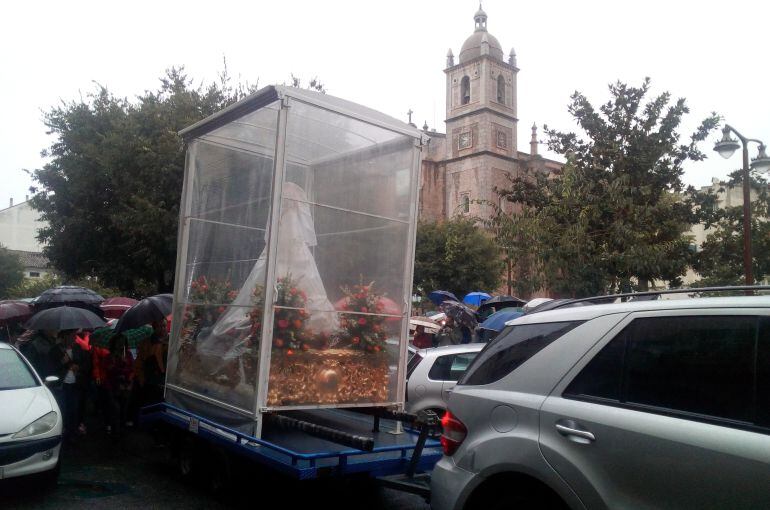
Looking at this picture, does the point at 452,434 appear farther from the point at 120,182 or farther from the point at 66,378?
the point at 120,182

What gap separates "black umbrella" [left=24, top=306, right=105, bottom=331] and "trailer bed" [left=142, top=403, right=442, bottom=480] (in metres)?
2.72

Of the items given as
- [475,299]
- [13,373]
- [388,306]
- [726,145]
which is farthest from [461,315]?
[13,373]

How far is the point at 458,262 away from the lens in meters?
40.7

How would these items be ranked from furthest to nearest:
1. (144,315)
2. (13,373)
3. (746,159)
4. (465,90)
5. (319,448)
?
(465,90), (746,159), (144,315), (13,373), (319,448)

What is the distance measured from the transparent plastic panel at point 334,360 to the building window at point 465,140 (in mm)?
55957

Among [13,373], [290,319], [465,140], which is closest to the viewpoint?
[290,319]

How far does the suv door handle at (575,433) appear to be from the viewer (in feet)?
10.6

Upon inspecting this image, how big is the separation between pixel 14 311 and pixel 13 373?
7.30m

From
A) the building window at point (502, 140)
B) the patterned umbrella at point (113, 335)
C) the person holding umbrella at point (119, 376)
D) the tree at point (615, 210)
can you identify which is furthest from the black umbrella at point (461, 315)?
the building window at point (502, 140)

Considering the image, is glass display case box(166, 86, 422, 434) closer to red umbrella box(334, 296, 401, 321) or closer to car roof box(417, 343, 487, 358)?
red umbrella box(334, 296, 401, 321)

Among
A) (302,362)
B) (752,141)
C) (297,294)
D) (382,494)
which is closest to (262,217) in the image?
(297,294)

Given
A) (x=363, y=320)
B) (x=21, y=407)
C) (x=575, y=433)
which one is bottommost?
(x=21, y=407)

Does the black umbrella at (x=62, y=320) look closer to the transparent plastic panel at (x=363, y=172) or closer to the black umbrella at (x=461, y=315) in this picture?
the transparent plastic panel at (x=363, y=172)

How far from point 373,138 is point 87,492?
15.5 feet
